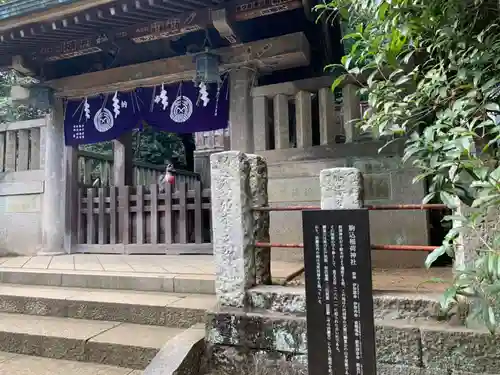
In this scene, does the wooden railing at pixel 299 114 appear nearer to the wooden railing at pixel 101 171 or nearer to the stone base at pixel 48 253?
the wooden railing at pixel 101 171

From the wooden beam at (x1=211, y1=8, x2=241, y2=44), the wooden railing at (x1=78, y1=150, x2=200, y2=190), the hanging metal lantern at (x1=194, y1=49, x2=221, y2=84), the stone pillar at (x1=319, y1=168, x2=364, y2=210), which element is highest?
the wooden beam at (x1=211, y1=8, x2=241, y2=44)

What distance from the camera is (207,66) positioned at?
599cm

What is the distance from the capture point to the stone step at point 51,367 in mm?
3502

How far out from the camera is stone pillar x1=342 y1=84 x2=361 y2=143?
551 centimetres

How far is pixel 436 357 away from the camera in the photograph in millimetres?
2785

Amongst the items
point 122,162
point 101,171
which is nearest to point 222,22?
point 122,162

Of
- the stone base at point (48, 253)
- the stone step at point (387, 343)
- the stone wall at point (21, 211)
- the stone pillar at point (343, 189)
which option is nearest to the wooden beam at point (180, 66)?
the stone wall at point (21, 211)

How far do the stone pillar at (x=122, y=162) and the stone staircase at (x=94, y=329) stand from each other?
15.7 feet

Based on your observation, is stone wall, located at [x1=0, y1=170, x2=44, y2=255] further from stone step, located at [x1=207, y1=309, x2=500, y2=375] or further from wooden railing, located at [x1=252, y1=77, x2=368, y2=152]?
stone step, located at [x1=207, y1=309, x2=500, y2=375]

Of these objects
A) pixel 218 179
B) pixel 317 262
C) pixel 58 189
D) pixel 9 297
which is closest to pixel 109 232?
pixel 58 189

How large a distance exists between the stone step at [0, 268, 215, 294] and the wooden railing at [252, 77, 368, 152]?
2387 millimetres

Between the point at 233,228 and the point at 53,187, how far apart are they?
5.28 metres

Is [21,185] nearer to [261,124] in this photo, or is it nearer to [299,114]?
[261,124]

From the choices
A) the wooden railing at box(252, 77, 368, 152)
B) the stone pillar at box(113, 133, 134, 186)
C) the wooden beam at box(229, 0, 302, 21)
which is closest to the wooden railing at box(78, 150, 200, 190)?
the stone pillar at box(113, 133, 134, 186)
